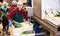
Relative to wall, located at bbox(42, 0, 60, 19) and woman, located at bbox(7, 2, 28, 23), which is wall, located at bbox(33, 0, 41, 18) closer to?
wall, located at bbox(42, 0, 60, 19)

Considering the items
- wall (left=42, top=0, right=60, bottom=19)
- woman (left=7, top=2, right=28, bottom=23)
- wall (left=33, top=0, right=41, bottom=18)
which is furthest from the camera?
wall (left=33, top=0, right=41, bottom=18)

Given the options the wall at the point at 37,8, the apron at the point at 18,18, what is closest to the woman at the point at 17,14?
the apron at the point at 18,18

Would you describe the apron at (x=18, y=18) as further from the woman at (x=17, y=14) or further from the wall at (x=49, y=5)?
the wall at (x=49, y=5)

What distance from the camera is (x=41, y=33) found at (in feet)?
14.6

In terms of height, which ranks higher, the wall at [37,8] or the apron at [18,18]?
the wall at [37,8]

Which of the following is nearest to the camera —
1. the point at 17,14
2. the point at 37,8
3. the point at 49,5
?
the point at 17,14

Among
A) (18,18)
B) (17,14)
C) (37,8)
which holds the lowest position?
(18,18)

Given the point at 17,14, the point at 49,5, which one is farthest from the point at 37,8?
the point at 17,14

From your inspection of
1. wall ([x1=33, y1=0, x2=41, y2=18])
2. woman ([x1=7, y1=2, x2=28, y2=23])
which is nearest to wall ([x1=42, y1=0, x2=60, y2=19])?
wall ([x1=33, y1=0, x2=41, y2=18])

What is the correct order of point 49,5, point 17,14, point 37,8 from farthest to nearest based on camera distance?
point 37,8 → point 49,5 → point 17,14

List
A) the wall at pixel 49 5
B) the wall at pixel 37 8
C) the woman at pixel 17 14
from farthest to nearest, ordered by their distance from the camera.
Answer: the wall at pixel 37 8
the wall at pixel 49 5
the woman at pixel 17 14

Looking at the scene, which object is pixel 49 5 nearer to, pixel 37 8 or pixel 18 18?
pixel 37 8

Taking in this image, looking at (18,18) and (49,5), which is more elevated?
(49,5)

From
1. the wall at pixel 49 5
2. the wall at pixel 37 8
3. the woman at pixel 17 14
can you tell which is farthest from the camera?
the wall at pixel 37 8
